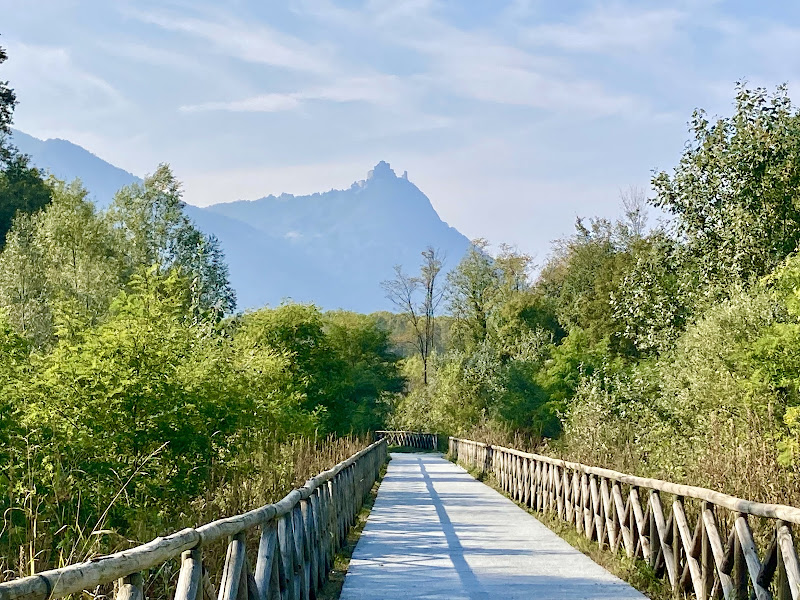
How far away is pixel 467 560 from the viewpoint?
10586 millimetres

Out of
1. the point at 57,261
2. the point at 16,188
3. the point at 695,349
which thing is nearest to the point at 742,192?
the point at 695,349

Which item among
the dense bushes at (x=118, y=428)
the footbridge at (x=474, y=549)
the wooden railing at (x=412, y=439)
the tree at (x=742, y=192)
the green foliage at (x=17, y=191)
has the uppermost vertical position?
the green foliage at (x=17, y=191)

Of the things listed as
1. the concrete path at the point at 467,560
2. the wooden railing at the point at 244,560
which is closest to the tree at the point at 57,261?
the concrete path at the point at 467,560

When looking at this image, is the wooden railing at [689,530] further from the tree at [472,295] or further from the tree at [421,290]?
the tree at [421,290]

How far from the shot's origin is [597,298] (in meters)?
52.5

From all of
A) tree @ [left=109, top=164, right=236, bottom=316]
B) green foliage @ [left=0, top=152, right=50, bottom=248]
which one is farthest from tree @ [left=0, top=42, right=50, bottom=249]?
tree @ [left=109, top=164, right=236, bottom=316]

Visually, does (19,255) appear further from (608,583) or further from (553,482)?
(608,583)

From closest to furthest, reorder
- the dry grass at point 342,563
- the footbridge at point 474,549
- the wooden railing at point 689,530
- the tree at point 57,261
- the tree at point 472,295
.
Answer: the footbridge at point 474,549
the wooden railing at point 689,530
the dry grass at point 342,563
the tree at point 57,261
the tree at point 472,295

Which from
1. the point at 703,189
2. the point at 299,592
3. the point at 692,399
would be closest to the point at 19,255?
the point at 703,189

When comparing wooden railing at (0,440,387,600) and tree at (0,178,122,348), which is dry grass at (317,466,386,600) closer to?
wooden railing at (0,440,387,600)

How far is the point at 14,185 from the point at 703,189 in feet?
121

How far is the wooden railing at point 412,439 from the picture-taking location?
5981 centimetres

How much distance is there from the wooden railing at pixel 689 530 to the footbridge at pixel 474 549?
0.04 feet

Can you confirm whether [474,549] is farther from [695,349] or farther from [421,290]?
[421,290]
